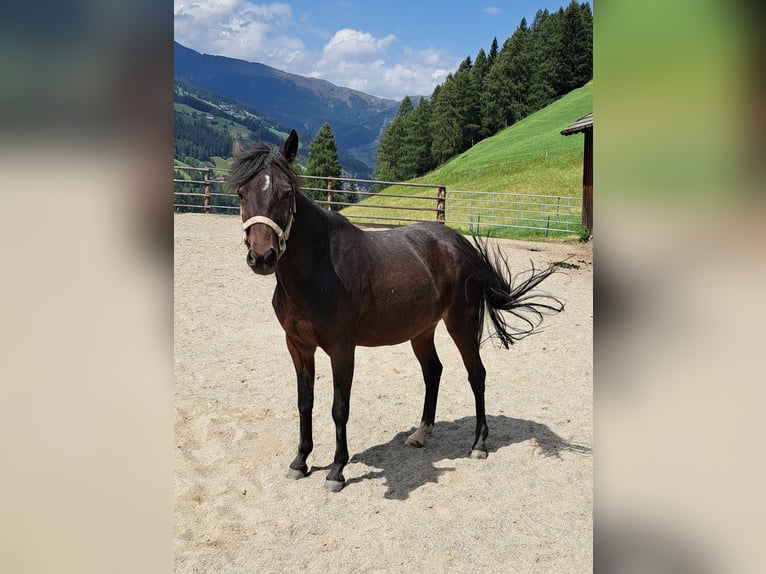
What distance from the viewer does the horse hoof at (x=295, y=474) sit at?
4516mm

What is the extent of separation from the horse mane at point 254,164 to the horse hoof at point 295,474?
2.22 metres

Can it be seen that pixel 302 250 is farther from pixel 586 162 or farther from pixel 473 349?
pixel 586 162

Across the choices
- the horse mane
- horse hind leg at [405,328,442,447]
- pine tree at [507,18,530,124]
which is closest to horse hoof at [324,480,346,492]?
horse hind leg at [405,328,442,447]

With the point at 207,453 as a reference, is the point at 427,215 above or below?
above

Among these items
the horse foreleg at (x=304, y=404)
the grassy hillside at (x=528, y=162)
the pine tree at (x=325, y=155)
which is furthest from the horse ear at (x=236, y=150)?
the pine tree at (x=325, y=155)

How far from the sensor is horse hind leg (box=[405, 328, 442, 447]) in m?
5.19

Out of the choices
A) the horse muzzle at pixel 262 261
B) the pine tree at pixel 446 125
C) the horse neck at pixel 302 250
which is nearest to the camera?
the horse muzzle at pixel 262 261

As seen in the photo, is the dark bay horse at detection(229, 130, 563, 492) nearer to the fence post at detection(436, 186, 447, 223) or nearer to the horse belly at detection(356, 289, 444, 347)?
the horse belly at detection(356, 289, 444, 347)

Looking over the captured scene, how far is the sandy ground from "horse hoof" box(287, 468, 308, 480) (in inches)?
2.7

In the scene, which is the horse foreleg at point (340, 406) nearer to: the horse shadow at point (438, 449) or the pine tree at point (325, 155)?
the horse shadow at point (438, 449)
